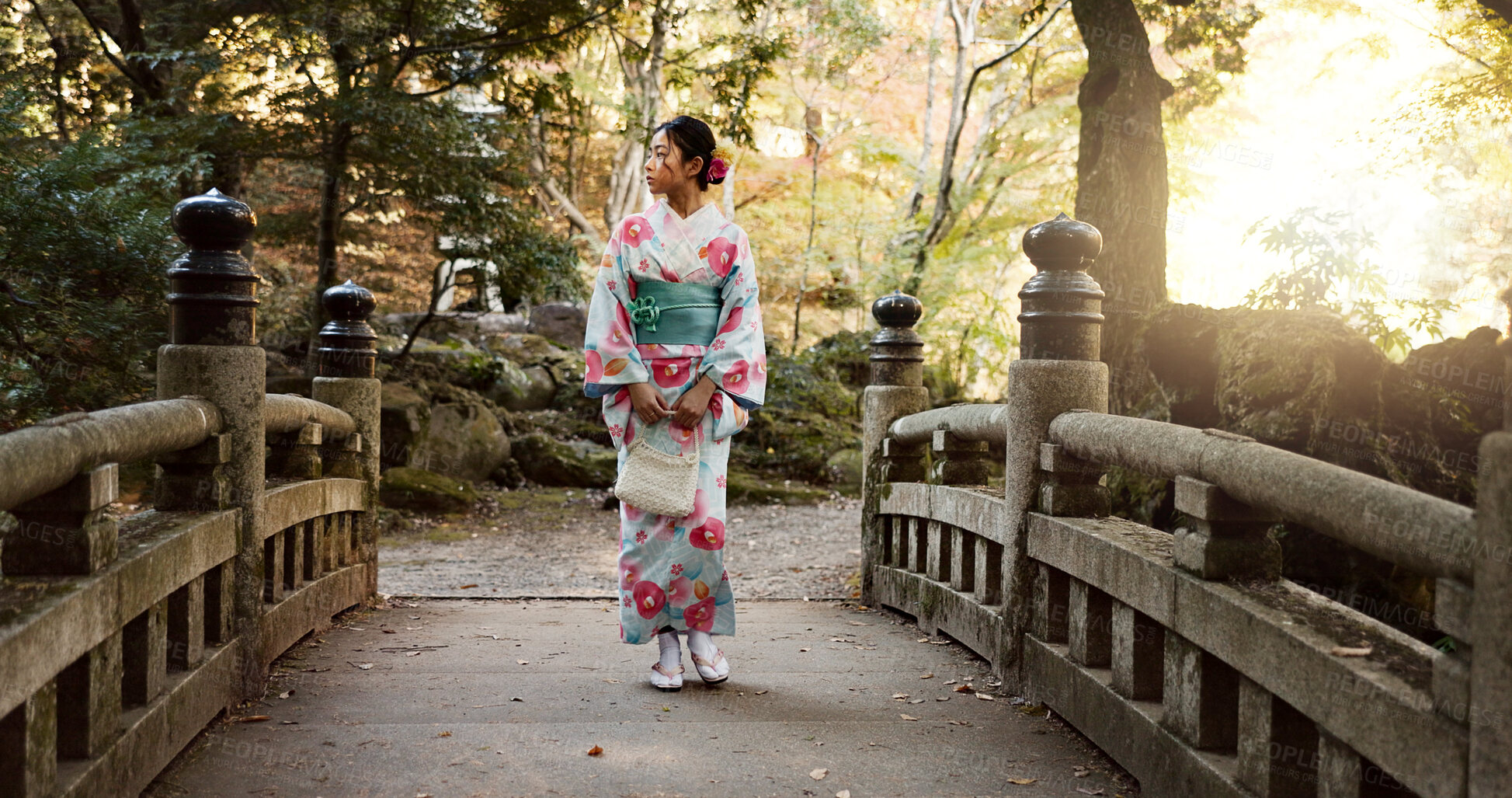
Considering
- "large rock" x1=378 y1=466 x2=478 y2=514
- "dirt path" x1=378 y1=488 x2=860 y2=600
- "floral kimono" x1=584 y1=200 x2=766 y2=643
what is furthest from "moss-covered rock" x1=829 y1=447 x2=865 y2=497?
"floral kimono" x1=584 y1=200 x2=766 y2=643

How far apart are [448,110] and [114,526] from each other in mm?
6659

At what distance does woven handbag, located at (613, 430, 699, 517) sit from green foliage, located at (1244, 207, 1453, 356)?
3921mm

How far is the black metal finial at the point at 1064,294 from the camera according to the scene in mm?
3285

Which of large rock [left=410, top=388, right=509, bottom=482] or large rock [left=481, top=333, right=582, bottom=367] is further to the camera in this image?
large rock [left=481, top=333, right=582, bottom=367]

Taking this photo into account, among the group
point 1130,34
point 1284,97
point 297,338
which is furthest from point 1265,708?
point 1284,97

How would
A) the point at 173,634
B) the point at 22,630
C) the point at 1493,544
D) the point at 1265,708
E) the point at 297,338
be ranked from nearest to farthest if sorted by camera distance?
the point at 1493,544
the point at 22,630
the point at 1265,708
the point at 173,634
the point at 297,338

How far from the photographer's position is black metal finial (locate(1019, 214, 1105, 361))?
Answer: 129 inches

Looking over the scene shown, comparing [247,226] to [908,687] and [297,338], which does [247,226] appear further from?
[297,338]

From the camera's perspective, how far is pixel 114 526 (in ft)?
7.29

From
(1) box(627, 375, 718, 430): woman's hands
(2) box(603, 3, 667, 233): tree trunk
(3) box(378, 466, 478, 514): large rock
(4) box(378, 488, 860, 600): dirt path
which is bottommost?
(4) box(378, 488, 860, 600): dirt path

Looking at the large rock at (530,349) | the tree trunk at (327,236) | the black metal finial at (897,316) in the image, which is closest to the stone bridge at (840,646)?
the black metal finial at (897,316)

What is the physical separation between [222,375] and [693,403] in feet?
4.62

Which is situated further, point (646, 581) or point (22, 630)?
point (646, 581)

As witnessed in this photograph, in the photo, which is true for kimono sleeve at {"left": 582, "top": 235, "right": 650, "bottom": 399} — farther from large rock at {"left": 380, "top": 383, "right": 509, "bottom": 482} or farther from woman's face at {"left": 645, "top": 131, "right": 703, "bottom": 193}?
large rock at {"left": 380, "top": 383, "right": 509, "bottom": 482}
